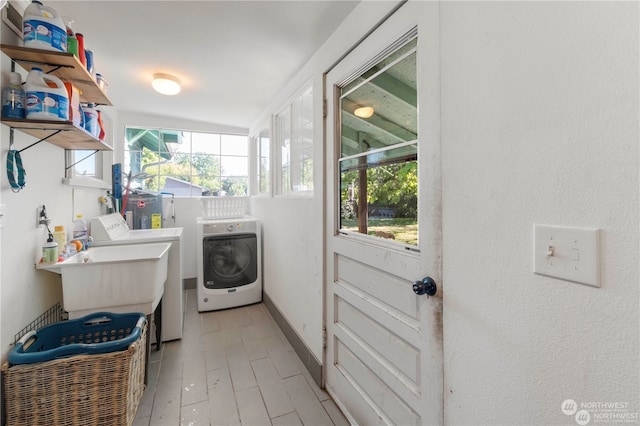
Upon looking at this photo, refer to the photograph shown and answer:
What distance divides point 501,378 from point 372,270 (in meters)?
0.66

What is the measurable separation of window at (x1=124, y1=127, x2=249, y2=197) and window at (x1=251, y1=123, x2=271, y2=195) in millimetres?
353

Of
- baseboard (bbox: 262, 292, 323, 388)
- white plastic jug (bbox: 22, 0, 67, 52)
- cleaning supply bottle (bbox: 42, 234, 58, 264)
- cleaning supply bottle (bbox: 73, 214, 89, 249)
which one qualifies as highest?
white plastic jug (bbox: 22, 0, 67, 52)

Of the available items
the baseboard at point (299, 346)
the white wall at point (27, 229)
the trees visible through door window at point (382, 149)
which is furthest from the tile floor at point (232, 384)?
the trees visible through door window at point (382, 149)

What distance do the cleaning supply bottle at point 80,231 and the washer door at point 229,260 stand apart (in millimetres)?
1081

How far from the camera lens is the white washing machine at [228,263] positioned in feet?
9.75

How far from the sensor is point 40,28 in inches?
48.3

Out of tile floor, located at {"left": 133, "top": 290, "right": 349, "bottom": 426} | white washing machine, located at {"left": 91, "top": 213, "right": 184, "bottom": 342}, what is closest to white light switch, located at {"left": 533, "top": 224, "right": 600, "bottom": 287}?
tile floor, located at {"left": 133, "top": 290, "right": 349, "bottom": 426}

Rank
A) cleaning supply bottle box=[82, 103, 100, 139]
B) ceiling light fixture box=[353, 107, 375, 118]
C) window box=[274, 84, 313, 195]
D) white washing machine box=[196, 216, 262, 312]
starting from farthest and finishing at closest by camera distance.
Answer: white washing machine box=[196, 216, 262, 312] → window box=[274, 84, 313, 195] → cleaning supply bottle box=[82, 103, 100, 139] → ceiling light fixture box=[353, 107, 375, 118]

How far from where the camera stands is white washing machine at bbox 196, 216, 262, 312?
9.75 ft

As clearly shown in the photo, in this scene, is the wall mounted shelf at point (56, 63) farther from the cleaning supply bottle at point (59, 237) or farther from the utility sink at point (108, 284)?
the utility sink at point (108, 284)

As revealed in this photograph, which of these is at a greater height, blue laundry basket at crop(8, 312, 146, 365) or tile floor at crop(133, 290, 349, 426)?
blue laundry basket at crop(8, 312, 146, 365)

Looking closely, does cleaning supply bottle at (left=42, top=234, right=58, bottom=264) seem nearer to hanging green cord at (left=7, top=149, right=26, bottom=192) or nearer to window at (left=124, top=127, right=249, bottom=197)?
hanging green cord at (left=7, top=149, right=26, bottom=192)

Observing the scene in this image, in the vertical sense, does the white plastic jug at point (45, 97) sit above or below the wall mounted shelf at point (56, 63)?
below

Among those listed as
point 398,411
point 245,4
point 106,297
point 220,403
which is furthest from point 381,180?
point 106,297
